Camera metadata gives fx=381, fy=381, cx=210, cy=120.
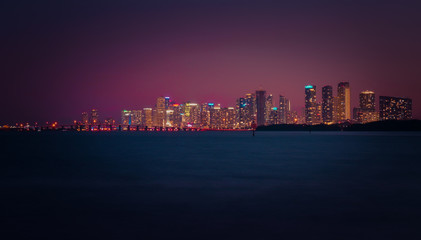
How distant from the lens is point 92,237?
10.6m

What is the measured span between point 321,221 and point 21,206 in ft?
38.7

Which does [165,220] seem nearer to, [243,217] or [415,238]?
[243,217]

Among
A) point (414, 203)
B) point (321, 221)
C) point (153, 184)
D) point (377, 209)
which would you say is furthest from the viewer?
point (153, 184)

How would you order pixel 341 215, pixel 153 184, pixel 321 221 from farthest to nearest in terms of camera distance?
pixel 153 184 < pixel 341 215 < pixel 321 221

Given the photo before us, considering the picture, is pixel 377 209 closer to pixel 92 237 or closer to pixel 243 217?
pixel 243 217

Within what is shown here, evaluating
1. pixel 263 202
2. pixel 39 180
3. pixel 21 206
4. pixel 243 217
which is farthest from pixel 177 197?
pixel 39 180

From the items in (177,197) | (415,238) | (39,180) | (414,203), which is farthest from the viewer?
(39,180)

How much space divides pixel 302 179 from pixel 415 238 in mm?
14882

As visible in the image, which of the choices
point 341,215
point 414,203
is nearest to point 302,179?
point 414,203

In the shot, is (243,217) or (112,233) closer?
(112,233)

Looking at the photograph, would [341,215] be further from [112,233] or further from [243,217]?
[112,233]

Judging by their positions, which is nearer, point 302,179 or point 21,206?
point 21,206

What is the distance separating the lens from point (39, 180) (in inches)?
992

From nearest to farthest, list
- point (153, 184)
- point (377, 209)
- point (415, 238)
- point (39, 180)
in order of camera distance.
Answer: point (415, 238)
point (377, 209)
point (153, 184)
point (39, 180)
